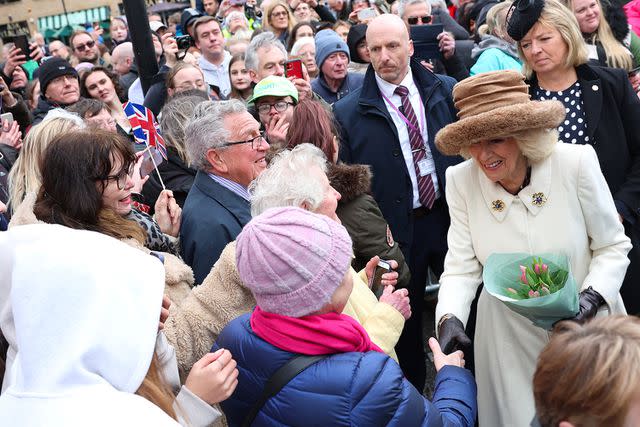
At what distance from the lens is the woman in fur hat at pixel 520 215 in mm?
3209

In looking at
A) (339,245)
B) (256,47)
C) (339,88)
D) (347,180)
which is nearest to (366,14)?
(339,88)

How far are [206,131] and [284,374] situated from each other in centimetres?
193

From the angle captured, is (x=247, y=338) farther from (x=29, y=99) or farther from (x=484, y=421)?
(x=29, y=99)

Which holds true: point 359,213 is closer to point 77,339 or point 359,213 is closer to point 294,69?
point 294,69

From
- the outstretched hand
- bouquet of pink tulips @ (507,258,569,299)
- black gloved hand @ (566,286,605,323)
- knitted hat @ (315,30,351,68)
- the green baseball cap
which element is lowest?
black gloved hand @ (566,286,605,323)

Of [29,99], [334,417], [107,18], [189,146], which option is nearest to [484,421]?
[334,417]

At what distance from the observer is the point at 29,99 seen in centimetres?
910

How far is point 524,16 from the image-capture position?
162 inches

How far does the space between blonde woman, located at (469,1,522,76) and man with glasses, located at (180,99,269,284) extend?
2939 millimetres

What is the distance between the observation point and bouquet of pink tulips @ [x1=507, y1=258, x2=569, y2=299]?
3.03 metres

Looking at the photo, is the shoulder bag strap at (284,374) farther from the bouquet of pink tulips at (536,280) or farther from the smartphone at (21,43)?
the smartphone at (21,43)

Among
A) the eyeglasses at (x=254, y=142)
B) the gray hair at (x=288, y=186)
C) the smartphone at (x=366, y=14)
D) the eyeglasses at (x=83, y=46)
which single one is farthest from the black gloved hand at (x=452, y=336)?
the eyeglasses at (x=83, y=46)

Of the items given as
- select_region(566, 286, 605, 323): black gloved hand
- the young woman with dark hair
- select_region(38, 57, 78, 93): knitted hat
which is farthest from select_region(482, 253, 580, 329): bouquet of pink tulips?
select_region(38, 57, 78, 93): knitted hat

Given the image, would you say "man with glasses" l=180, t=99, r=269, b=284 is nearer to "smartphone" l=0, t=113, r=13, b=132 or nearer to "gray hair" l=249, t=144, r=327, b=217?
"gray hair" l=249, t=144, r=327, b=217
